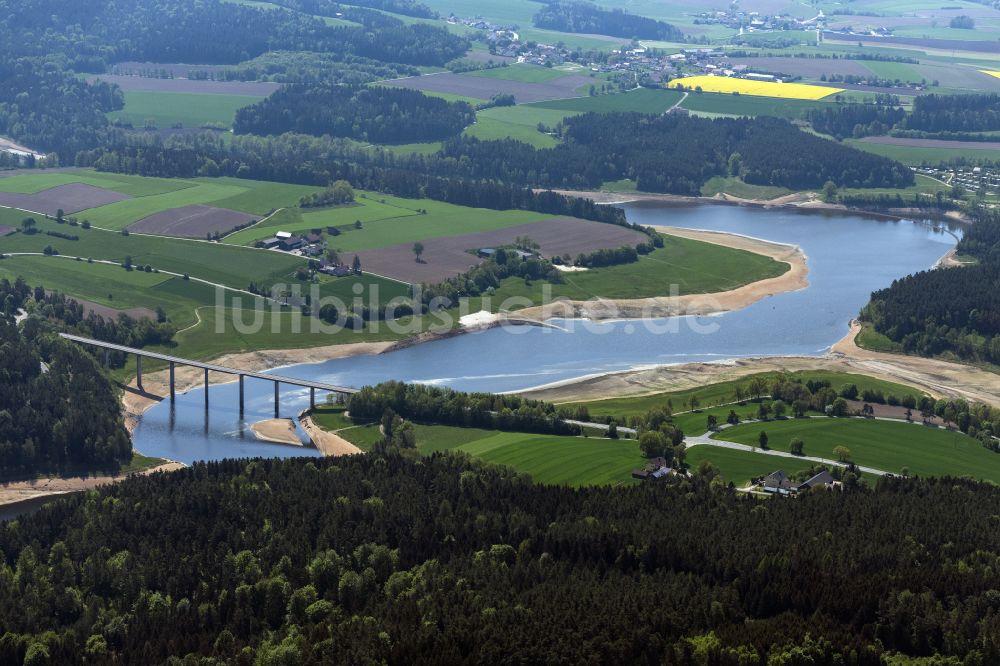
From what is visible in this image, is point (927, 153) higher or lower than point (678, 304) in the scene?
higher

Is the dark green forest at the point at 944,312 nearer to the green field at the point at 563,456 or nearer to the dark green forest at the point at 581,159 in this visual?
the green field at the point at 563,456

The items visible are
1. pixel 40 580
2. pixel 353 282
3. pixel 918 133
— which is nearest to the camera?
pixel 40 580

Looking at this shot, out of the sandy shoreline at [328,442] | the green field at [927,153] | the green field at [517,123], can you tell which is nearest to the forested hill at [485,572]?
the sandy shoreline at [328,442]

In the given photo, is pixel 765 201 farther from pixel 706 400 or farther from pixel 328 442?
pixel 328 442

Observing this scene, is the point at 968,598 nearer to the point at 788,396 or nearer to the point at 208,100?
the point at 788,396

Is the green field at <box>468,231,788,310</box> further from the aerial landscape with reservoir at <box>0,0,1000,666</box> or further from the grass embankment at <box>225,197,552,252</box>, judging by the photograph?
the grass embankment at <box>225,197,552,252</box>

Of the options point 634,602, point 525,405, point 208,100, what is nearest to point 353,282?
point 525,405

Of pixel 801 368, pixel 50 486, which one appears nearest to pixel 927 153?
pixel 801 368
